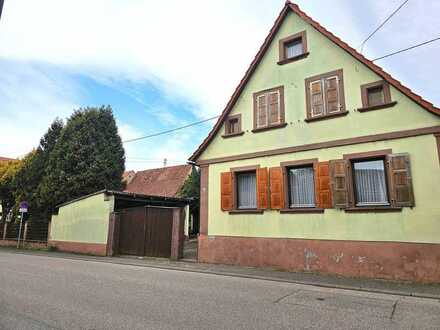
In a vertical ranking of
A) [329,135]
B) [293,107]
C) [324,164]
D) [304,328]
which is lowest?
[304,328]

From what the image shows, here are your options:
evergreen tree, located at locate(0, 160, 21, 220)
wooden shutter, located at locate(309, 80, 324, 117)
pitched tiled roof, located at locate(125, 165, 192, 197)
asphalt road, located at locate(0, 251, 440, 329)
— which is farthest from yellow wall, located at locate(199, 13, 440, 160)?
evergreen tree, located at locate(0, 160, 21, 220)

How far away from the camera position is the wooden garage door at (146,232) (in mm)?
14625

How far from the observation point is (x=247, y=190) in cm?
1330

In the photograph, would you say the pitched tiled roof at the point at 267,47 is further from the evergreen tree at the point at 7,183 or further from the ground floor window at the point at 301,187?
the evergreen tree at the point at 7,183

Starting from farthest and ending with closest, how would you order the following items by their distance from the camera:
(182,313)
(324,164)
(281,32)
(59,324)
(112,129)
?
(112,129) < (281,32) < (324,164) < (182,313) < (59,324)

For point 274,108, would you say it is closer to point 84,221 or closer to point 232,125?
point 232,125

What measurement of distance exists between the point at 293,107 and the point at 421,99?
4.21 meters

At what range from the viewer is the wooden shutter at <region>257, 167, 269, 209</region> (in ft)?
40.5

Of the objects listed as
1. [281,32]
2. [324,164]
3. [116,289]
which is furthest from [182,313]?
[281,32]

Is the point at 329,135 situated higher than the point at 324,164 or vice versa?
the point at 329,135

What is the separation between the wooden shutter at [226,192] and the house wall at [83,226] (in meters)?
6.62

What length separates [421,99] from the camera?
982cm

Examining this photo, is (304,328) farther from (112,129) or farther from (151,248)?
(112,129)

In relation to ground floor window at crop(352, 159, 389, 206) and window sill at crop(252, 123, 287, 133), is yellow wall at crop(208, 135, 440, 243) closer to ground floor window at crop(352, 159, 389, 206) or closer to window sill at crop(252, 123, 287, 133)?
ground floor window at crop(352, 159, 389, 206)
